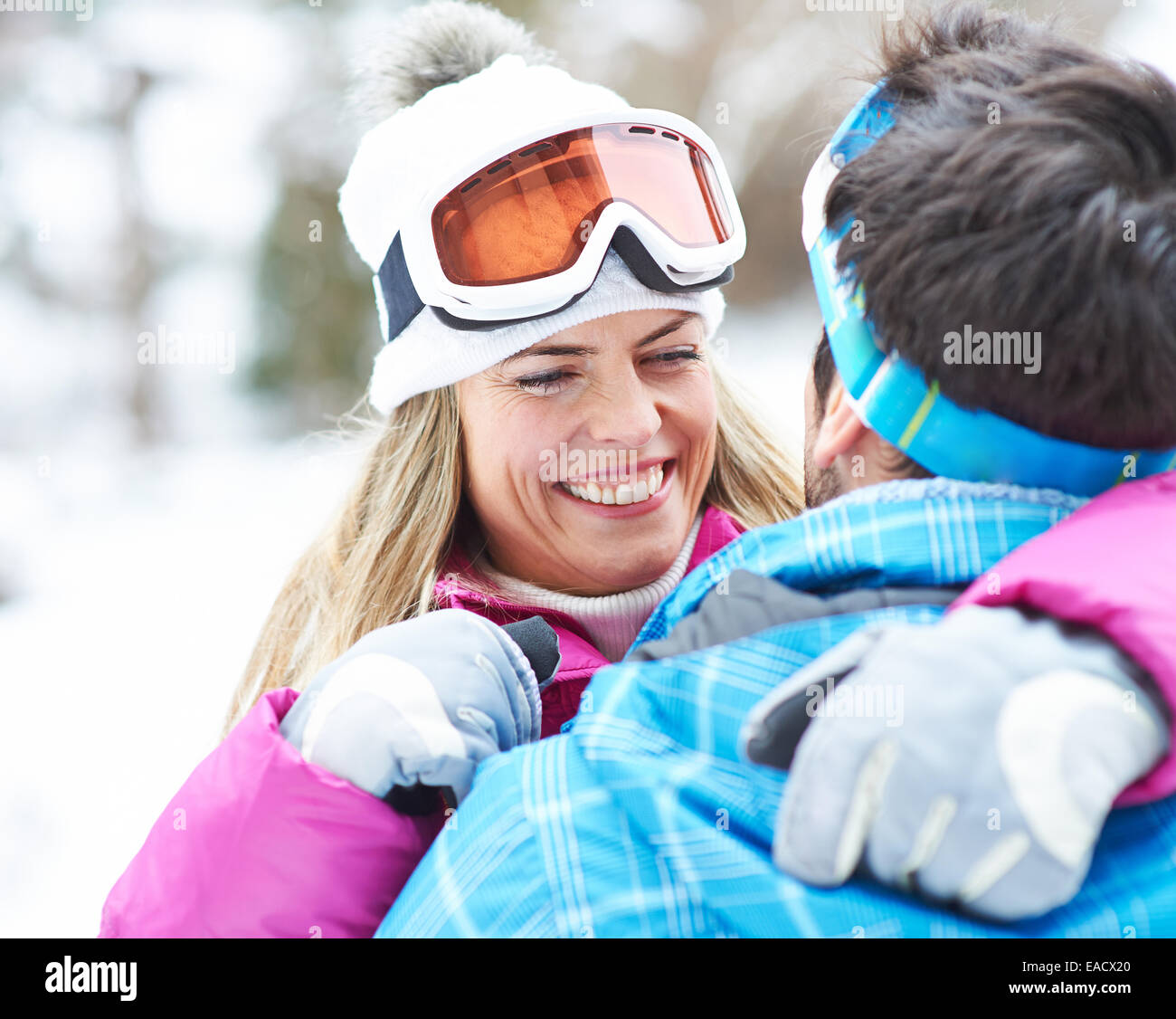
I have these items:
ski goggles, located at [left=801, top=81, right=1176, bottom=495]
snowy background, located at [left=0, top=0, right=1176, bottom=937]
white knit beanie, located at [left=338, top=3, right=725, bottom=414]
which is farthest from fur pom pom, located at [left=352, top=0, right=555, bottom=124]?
snowy background, located at [left=0, top=0, right=1176, bottom=937]

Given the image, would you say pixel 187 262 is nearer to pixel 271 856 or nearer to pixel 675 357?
pixel 675 357

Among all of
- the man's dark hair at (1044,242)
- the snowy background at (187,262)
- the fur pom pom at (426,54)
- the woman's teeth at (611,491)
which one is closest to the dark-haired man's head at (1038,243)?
the man's dark hair at (1044,242)

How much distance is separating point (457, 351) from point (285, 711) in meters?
0.84

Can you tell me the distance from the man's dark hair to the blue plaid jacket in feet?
0.45

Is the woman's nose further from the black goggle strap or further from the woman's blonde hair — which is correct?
the woman's blonde hair

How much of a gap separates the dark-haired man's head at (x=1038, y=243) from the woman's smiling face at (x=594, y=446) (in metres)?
0.82

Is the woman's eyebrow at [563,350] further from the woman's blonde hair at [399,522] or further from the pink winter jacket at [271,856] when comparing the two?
the pink winter jacket at [271,856]

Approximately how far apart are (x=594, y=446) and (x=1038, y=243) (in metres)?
1.07

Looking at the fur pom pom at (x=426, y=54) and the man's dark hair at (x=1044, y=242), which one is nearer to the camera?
the man's dark hair at (x=1044, y=242)

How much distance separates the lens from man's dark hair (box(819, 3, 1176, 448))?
A: 1053mm

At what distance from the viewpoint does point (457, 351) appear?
2.06 meters

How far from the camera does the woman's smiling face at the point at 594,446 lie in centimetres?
202

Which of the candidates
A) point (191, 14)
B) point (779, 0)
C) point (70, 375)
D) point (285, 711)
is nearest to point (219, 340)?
point (70, 375)
